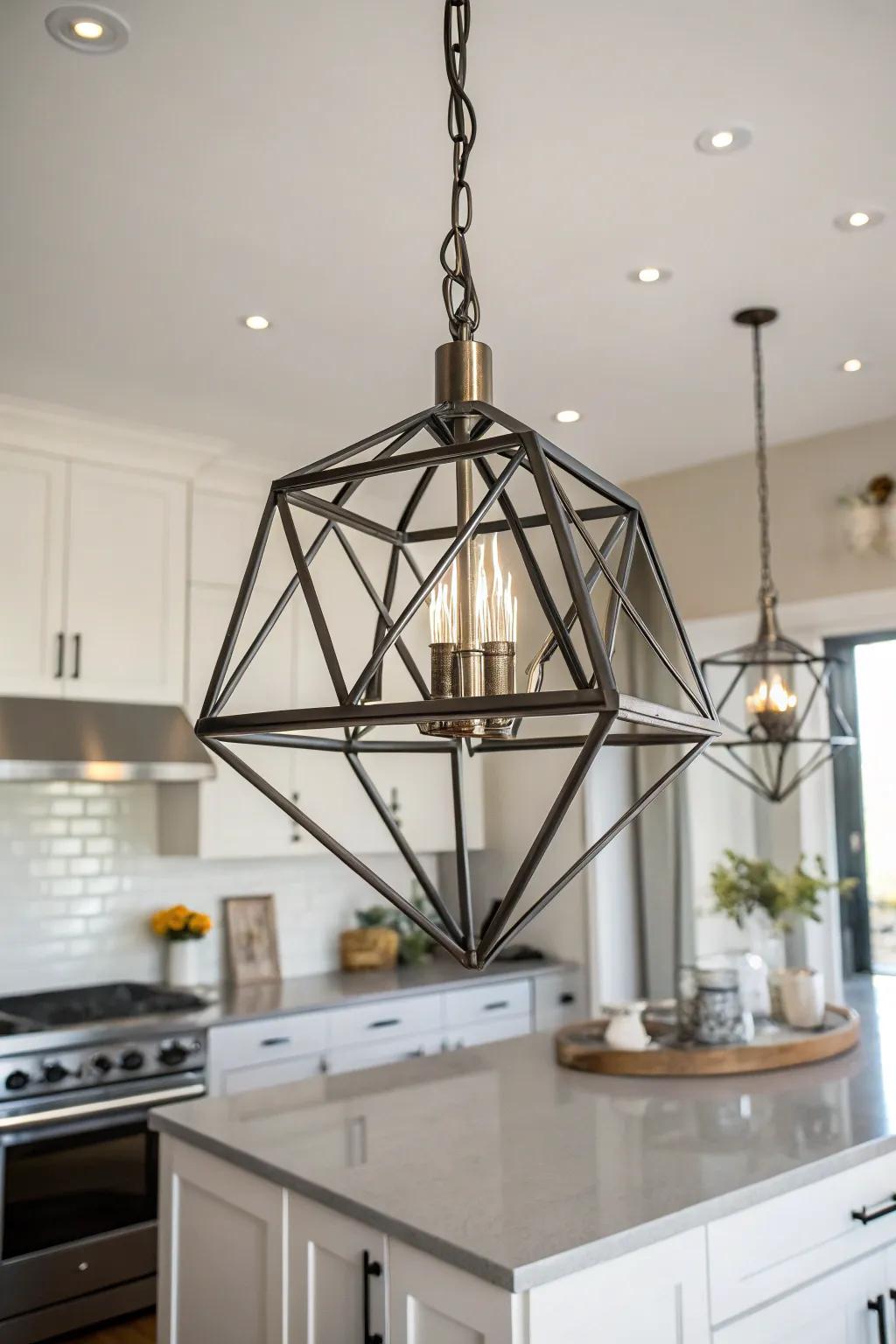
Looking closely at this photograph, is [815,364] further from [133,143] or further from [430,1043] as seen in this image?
[430,1043]

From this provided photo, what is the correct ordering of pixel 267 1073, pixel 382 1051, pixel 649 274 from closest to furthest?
pixel 649 274, pixel 267 1073, pixel 382 1051

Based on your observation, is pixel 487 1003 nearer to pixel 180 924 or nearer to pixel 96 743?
pixel 180 924

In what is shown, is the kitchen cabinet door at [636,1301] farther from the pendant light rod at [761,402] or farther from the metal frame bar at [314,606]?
the pendant light rod at [761,402]

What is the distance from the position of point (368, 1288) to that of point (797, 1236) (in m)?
0.70

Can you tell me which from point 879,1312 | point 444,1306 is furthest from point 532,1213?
point 879,1312

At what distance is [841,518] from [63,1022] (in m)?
2.95

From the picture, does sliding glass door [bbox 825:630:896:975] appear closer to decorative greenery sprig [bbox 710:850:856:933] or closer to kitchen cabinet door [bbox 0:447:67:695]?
decorative greenery sprig [bbox 710:850:856:933]

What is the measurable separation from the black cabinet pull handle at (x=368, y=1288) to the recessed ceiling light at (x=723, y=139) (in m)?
1.99

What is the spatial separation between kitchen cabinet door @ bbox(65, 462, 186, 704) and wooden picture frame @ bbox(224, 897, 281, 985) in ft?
3.05

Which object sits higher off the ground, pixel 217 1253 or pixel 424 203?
pixel 424 203

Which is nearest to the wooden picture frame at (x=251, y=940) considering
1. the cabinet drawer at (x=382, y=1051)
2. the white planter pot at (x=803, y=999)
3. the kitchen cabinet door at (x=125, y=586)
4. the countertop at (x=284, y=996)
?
the countertop at (x=284, y=996)

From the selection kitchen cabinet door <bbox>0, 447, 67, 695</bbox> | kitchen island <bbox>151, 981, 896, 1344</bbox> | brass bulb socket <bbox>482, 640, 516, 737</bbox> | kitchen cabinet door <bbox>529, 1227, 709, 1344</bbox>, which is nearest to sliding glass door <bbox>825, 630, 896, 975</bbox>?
kitchen island <bbox>151, 981, 896, 1344</bbox>

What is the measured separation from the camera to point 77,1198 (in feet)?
10.6

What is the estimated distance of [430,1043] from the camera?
13.4 ft
